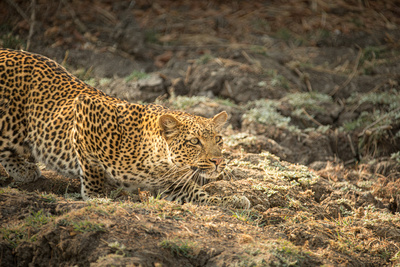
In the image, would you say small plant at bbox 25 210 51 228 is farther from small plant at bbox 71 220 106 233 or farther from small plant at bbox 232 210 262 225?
small plant at bbox 232 210 262 225

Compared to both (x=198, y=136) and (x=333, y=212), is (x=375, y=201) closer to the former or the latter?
(x=333, y=212)

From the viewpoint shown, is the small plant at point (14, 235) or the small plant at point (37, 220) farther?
the small plant at point (37, 220)

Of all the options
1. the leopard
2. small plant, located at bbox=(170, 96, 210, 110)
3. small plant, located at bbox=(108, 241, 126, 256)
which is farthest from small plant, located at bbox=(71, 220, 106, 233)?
small plant, located at bbox=(170, 96, 210, 110)

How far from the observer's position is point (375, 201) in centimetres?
667

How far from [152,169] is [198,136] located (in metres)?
0.73

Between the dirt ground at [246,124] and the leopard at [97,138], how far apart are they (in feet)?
1.04

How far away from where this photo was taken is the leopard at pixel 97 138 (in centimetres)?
565

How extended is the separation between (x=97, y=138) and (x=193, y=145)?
1.25m

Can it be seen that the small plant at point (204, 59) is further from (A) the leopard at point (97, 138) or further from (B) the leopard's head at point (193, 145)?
(B) the leopard's head at point (193, 145)

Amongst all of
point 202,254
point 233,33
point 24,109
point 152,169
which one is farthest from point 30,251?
point 233,33

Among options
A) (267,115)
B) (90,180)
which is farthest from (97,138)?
(267,115)

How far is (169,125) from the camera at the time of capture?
5621 millimetres

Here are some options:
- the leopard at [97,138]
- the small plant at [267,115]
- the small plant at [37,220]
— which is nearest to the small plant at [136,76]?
the small plant at [267,115]

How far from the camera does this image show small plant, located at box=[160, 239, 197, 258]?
4230mm
